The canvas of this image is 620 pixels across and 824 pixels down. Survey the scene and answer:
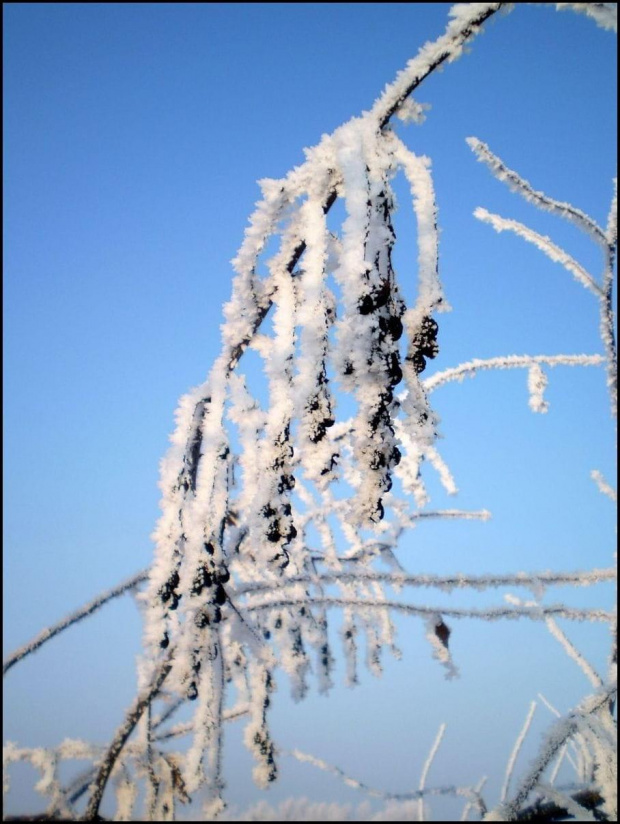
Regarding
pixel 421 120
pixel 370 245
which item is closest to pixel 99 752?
pixel 370 245

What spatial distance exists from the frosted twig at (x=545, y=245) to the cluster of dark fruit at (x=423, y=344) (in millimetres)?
1743

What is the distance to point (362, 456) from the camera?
0.80 m

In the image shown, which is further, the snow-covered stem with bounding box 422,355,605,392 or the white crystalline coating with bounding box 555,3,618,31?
the snow-covered stem with bounding box 422,355,605,392

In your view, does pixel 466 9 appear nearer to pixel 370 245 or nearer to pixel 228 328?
pixel 370 245

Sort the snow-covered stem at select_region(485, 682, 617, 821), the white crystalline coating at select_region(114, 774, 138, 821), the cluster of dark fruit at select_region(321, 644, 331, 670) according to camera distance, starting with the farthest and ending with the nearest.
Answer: the cluster of dark fruit at select_region(321, 644, 331, 670)
the white crystalline coating at select_region(114, 774, 138, 821)
the snow-covered stem at select_region(485, 682, 617, 821)

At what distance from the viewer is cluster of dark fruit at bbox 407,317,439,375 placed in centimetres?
90

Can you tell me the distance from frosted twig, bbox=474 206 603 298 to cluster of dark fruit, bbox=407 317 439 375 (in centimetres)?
174

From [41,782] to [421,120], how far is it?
321cm

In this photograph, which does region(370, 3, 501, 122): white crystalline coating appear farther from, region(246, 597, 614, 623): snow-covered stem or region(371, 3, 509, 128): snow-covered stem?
region(246, 597, 614, 623): snow-covered stem

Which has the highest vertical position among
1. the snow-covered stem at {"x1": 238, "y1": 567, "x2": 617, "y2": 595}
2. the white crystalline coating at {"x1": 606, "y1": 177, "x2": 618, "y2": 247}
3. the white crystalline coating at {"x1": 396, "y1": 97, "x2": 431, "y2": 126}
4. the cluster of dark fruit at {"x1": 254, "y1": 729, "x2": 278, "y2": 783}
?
the white crystalline coating at {"x1": 606, "y1": 177, "x2": 618, "y2": 247}

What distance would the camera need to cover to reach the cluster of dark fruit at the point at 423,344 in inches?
35.5

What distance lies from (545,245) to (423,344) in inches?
77.6

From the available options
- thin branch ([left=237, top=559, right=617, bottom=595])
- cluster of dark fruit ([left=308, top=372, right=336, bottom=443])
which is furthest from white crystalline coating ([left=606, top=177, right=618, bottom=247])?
cluster of dark fruit ([left=308, top=372, right=336, bottom=443])

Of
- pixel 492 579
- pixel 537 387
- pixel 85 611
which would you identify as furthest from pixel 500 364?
pixel 85 611
